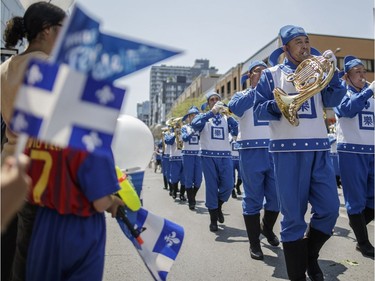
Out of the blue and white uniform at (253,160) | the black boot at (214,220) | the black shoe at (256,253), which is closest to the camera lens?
the black shoe at (256,253)

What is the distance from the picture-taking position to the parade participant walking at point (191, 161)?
872 cm

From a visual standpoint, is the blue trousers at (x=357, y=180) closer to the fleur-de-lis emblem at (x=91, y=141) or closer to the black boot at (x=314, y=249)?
the black boot at (x=314, y=249)

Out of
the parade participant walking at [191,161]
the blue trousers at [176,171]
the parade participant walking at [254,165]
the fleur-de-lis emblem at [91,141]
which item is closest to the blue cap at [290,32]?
the parade participant walking at [254,165]

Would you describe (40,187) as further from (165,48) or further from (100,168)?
(165,48)

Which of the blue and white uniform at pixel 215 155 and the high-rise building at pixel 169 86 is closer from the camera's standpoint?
the blue and white uniform at pixel 215 155

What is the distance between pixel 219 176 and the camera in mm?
6332

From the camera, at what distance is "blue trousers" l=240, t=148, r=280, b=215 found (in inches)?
181

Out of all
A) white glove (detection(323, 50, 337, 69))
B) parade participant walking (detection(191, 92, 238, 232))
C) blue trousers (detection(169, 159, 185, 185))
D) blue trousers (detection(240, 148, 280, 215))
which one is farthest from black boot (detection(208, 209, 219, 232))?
blue trousers (detection(169, 159, 185, 185))

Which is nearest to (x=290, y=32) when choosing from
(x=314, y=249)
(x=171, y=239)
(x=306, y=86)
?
(x=306, y=86)

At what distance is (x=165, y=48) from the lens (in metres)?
1.43

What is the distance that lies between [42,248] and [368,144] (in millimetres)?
A: 4146

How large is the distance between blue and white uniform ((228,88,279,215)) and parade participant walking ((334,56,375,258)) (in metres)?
0.92

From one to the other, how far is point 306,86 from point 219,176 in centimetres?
340

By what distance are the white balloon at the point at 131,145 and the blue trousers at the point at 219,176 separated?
3611 millimetres
